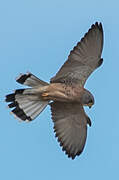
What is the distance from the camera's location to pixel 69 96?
30.1ft

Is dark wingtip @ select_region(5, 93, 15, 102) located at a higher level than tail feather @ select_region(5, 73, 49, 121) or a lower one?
higher

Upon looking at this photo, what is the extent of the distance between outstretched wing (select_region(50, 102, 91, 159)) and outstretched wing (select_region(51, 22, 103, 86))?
62 cm

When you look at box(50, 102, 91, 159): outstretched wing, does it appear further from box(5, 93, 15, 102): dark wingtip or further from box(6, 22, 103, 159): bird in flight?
box(5, 93, 15, 102): dark wingtip

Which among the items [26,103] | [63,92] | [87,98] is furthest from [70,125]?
[26,103]

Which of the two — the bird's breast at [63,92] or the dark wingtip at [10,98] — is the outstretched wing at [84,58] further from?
the dark wingtip at [10,98]

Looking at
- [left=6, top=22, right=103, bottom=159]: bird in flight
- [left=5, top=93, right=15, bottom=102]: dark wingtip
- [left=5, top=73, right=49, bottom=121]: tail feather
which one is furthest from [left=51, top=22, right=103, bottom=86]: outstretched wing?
[left=5, top=93, right=15, bottom=102]: dark wingtip

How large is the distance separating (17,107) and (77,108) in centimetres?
131

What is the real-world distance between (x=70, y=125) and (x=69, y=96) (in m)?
0.94

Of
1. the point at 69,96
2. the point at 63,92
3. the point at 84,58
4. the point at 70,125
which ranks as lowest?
the point at 70,125

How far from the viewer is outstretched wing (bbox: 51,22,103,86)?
9469 millimetres

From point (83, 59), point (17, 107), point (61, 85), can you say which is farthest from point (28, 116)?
point (83, 59)

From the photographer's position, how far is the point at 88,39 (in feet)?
31.7

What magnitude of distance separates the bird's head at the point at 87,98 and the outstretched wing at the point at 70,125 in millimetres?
244

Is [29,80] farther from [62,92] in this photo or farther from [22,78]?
[62,92]
